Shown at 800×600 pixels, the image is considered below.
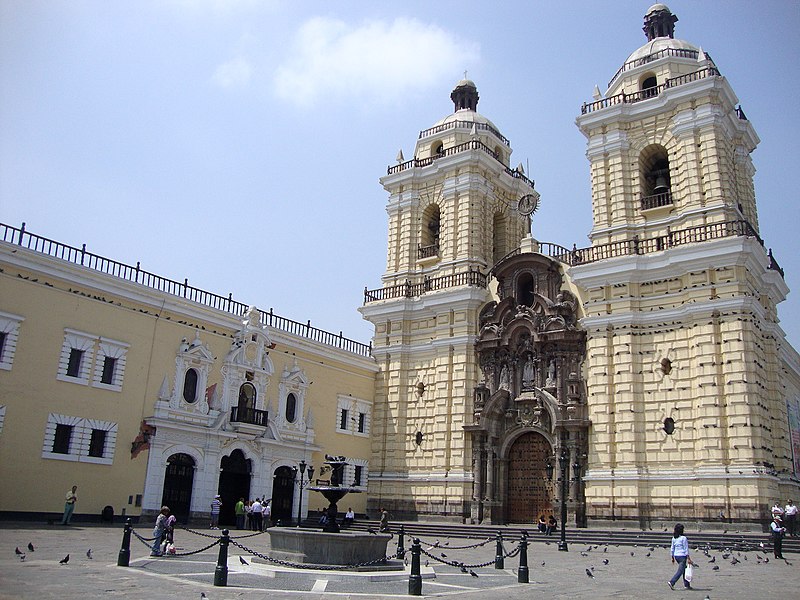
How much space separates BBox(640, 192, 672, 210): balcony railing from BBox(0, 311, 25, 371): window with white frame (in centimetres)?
2320

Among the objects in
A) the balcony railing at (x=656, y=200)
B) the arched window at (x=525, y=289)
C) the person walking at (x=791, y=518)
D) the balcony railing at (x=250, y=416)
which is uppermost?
the balcony railing at (x=656, y=200)

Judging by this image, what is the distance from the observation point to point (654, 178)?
31.2 m

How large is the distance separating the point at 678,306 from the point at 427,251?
12959mm

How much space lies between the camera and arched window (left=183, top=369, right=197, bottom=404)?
87.3 feet

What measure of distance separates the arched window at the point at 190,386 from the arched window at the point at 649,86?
21460 mm

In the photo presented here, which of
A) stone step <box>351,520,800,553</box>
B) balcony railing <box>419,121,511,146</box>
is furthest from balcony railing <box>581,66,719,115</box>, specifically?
stone step <box>351,520,800,553</box>

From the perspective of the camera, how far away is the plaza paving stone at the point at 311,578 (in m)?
11.2

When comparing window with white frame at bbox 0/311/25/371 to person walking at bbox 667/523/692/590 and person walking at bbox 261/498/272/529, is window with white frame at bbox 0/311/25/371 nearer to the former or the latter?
person walking at bbox 261/498/272/529

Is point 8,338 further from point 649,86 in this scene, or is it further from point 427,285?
point 649,86

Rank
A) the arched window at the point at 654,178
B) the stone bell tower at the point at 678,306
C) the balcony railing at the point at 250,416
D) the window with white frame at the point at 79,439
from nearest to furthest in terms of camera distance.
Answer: the window with white frame at the point at 79,439 → the stone bell tower at the point at 678,306 → the balcony railing at the point at 250,416 → the arched window at the point at 654,178

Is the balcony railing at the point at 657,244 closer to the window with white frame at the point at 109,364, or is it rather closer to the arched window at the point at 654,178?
the arched window at the point at 654,178

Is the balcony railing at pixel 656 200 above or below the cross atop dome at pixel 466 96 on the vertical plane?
below

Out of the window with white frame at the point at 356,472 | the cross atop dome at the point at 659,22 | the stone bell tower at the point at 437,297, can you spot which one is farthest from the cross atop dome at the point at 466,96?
the window with white frame at the point at 356,472

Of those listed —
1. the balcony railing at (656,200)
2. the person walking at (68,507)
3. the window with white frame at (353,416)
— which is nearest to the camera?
the person walking at (68,507)
